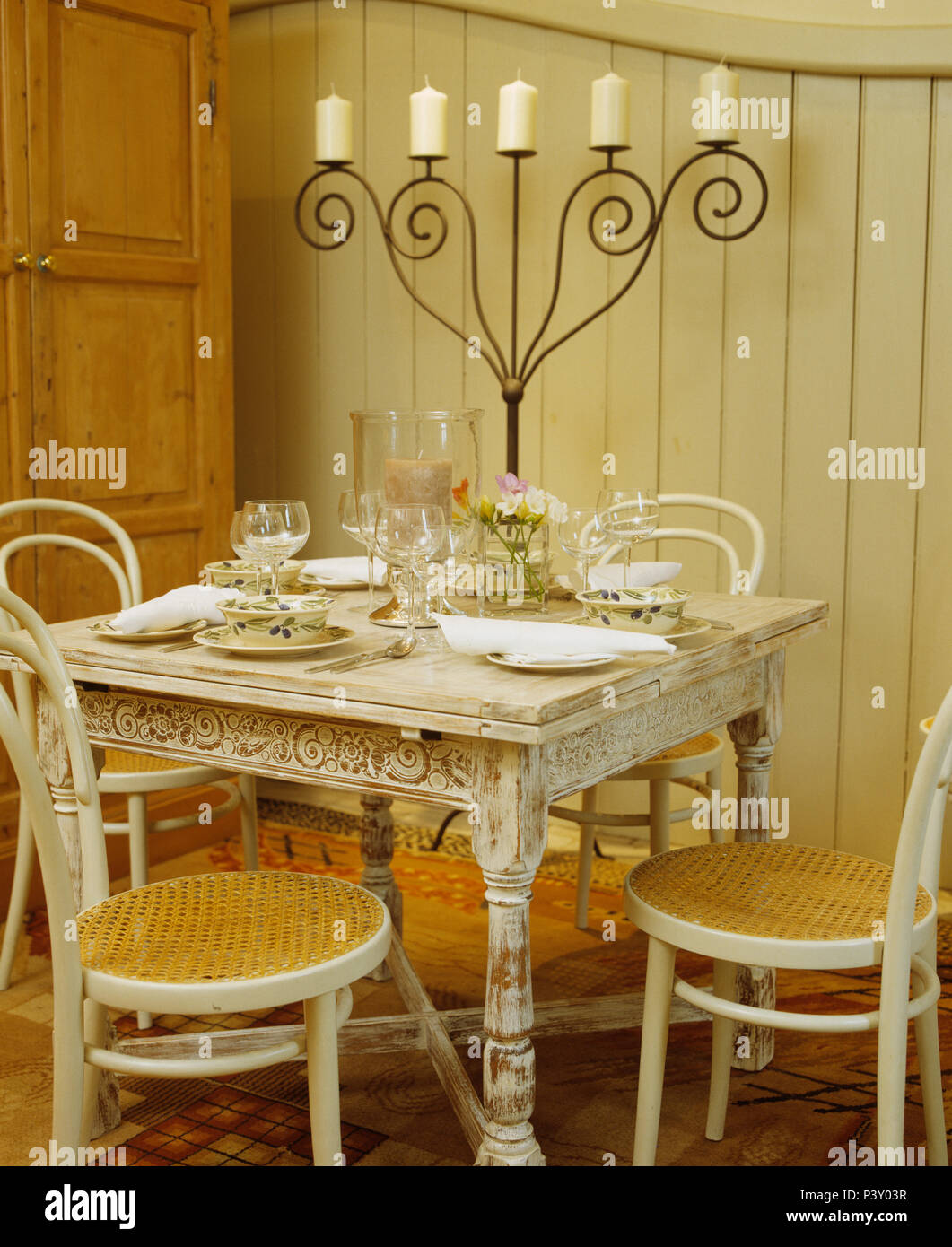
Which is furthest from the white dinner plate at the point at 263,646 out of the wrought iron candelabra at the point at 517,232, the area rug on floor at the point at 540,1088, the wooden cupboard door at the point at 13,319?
the wrought iron candelabra at the point at 517,232

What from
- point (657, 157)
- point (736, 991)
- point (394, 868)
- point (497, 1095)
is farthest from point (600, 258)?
point (497, 1095)

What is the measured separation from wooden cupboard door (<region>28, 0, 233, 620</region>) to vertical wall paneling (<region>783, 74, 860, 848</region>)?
1294mm

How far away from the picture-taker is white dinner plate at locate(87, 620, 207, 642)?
5.84 feet

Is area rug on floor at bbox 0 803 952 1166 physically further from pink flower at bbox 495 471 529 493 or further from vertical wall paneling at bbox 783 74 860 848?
pink flower at bbox 495 471 529 493

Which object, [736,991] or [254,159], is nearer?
[736,991]

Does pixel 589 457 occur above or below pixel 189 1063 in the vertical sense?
above

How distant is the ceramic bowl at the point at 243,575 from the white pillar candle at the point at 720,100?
4.29 ft

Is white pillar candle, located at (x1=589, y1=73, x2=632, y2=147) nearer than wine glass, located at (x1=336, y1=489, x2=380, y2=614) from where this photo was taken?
No

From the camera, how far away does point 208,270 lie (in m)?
3.11

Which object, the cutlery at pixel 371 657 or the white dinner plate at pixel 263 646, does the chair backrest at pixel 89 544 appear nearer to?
the white dinner plate at pixel 263 646

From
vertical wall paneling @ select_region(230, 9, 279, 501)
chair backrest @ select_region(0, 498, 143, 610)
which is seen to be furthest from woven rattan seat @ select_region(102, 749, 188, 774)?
vertical wall paneling @ select_region(230, 9, 279, 501)

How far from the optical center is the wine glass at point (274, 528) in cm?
191
